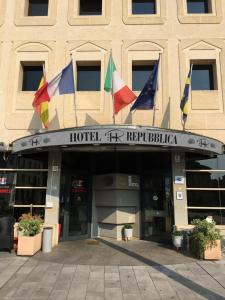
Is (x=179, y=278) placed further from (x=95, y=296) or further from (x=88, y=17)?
(x=88, y=17)

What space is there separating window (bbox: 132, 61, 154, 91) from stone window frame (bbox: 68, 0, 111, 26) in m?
2.46

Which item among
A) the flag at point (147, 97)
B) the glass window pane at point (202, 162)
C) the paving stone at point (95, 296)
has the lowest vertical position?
the paving stone at point (95, 296)

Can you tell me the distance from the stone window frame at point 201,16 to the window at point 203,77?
2.04m

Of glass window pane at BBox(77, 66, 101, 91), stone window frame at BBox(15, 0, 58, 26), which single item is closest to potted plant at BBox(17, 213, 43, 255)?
glass window pane at BBox(77, 66, 101, 91)

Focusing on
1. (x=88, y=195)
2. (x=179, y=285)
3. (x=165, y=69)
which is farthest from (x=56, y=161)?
(x=179, y=285)

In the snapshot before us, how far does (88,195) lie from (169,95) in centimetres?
579

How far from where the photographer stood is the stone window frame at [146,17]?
1465 centimetres

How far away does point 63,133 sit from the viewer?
36.5ft

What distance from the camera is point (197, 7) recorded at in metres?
15.3

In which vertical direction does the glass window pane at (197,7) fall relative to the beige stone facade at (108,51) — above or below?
above

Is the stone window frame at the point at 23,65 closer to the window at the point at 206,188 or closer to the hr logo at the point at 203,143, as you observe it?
the hr logo at the point at 203,143

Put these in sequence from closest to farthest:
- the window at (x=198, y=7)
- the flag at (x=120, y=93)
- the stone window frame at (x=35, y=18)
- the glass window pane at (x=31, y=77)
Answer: the flag at (x=120, y=93)
the glass window pane at (x=31, y=77)
the stone window frame at (x=35, y=18)
the window at (x=198, y=7)

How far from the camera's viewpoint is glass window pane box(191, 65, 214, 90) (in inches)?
563

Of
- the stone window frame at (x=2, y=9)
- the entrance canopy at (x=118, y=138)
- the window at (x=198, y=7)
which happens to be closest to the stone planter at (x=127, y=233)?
the entrance canopy at (x=118, y=138)
